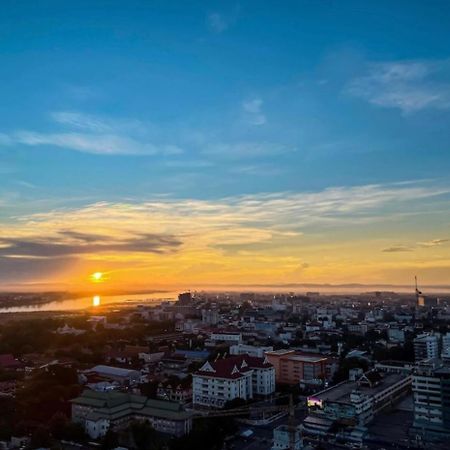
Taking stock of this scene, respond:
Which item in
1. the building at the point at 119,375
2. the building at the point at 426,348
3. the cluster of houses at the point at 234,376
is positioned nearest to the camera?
the cluster of houses at the point at 234,376

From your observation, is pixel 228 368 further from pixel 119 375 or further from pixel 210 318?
pixel 210 318

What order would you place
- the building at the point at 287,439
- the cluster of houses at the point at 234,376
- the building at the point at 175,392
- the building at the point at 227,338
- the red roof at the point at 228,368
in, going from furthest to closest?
the building at the point at 227,338, the building at the point at 175,392, the red roof at the point at 228,368, the cluster of houses at the point at 234,376, the building at the point at 287,439

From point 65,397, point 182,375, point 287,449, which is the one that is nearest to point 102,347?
point 182,375

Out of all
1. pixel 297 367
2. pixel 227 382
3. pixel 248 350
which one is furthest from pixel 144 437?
pixel 248 350

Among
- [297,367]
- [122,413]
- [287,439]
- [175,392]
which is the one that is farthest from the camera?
[297,367]

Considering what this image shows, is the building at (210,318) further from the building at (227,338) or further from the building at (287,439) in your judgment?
the building at (287,439)

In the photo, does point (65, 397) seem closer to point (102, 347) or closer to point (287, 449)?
point (287, 449)

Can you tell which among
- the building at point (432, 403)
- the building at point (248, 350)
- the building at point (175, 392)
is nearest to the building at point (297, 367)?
the building at point (248, 350)
